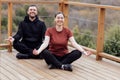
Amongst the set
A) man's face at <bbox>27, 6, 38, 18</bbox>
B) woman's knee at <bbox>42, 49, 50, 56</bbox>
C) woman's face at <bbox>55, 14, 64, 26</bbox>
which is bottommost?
woman's knee at <bbox>42, 49, 50, 56</bbox>

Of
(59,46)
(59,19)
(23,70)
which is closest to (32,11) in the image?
(59,19)

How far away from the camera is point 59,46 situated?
4586mm

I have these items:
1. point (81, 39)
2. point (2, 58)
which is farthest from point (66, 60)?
point (81, 39)

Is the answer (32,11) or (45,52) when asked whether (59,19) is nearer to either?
(45,52)

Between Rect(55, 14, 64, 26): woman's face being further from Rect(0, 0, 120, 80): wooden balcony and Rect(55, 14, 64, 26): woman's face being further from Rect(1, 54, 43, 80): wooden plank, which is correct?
Rect(1, 54, 43, 80): wooden plank

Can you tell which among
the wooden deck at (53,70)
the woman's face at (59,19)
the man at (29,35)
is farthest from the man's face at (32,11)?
the wooden deck at (53,70)

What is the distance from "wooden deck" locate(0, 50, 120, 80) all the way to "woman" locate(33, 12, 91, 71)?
0.13 m

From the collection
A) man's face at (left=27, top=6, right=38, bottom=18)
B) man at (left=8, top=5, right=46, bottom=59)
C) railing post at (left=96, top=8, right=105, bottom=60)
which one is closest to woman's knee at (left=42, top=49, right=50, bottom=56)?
man at (left=8, top=5, right=46, bottom=59)

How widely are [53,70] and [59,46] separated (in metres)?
0.39

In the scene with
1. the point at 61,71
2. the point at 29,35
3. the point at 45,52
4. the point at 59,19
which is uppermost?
the point at 59,19

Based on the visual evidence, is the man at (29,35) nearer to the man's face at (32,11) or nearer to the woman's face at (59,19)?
the man's face at (32,11)

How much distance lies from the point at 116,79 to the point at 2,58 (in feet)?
6.50

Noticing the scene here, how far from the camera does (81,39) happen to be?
316 inches

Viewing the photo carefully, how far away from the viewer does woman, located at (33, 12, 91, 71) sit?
14.7 feet
